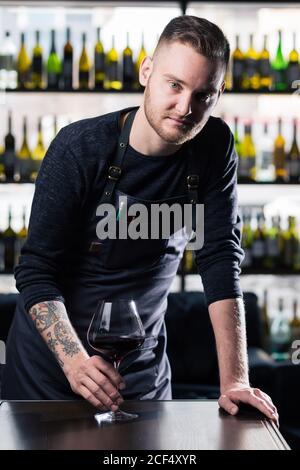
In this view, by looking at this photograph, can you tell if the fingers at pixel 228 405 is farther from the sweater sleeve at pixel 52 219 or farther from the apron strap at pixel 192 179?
the apron strap at pixel 192 179

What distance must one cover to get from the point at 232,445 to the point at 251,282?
362cm

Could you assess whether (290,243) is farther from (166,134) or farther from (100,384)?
(100,384)

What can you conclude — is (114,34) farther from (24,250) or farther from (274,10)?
(24,250)

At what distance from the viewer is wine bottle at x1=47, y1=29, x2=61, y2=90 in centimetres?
439

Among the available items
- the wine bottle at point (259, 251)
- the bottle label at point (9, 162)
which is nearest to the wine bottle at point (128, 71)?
the bottle label at point (9, 162)

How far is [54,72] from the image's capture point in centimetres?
446

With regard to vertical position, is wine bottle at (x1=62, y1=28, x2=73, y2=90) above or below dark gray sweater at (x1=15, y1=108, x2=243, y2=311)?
above

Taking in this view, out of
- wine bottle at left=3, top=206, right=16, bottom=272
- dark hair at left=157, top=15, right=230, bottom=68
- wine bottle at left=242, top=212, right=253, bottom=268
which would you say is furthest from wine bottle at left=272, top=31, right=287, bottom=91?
dark hair at left=157, top=15, right=230, bottom=68

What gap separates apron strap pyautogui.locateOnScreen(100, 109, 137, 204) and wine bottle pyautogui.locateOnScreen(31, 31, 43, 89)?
104 inches

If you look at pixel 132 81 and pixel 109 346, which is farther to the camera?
pixel 132 81

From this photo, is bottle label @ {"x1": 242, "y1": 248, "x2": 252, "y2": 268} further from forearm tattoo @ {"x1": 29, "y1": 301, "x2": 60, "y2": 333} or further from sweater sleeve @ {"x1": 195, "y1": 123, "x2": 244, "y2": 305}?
forearm tattoo @ {"x1": 29, "y1": 301, "x2": 60, "y2": 333}

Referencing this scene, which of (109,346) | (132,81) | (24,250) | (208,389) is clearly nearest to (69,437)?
(109,346)

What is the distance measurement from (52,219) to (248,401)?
0.55 m

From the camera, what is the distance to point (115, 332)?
1.37m
